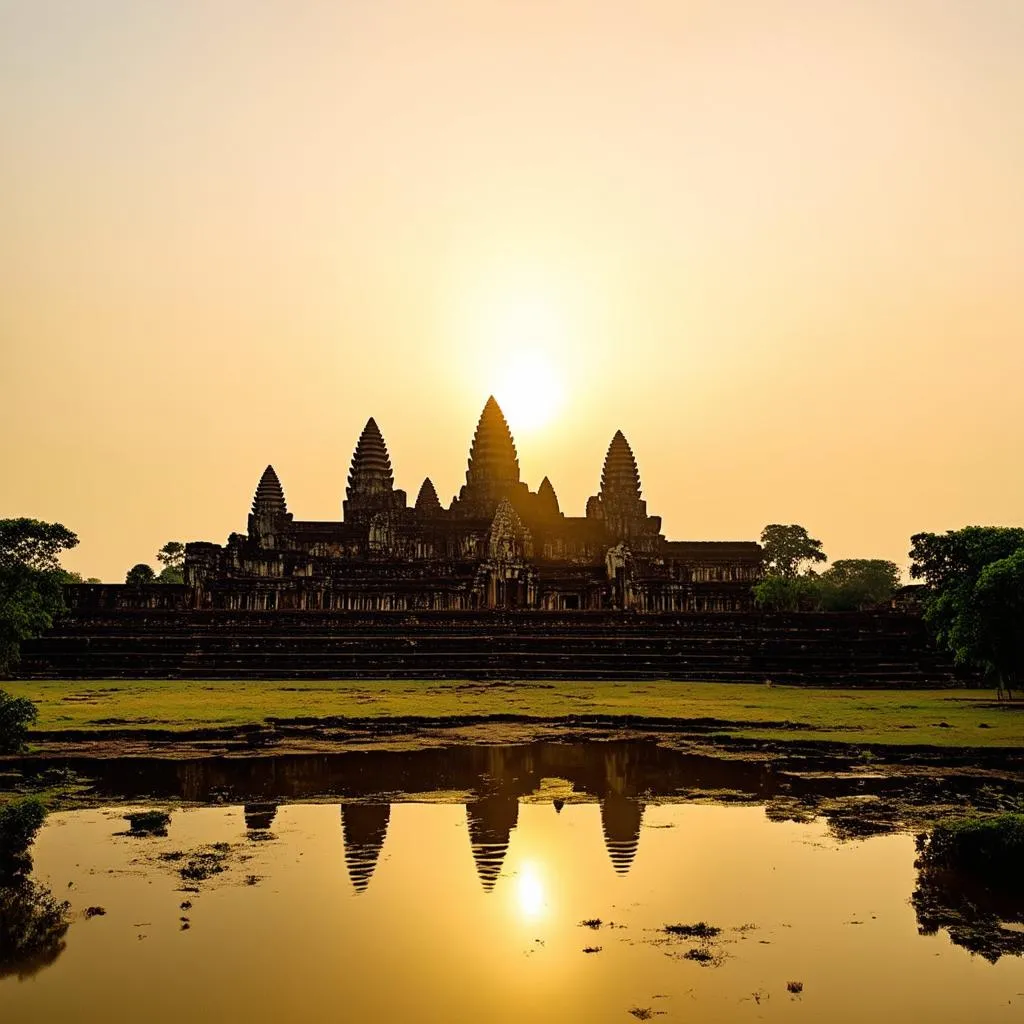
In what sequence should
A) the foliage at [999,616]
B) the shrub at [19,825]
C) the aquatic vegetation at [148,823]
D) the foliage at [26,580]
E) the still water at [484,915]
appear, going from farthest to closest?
the foliage at [26,580]
the foliage at [999,616]
the aquatic vegetation at [148,823]
the shrub at [19,825]
the still water at [484,915]

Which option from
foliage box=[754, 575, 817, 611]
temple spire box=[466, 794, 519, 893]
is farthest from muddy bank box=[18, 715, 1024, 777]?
foliage box=[754, 575, 817, 611]

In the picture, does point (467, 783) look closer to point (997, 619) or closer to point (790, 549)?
point (997, 619)

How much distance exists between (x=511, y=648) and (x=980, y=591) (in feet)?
62.9

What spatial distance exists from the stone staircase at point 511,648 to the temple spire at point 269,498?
125 feet

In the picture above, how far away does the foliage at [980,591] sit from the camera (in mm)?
26000

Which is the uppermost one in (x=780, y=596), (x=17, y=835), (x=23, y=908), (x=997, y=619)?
(x=780, y=596)

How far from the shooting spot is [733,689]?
33875mm

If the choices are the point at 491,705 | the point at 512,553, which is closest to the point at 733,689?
the point at 491,705

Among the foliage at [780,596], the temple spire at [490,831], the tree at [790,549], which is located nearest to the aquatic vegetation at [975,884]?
the temple spire at [490,831]

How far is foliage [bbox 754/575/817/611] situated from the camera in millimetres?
60438

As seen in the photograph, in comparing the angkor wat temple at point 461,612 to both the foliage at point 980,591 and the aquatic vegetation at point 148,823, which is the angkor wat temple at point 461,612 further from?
the aquatic vegetation at point 148,823

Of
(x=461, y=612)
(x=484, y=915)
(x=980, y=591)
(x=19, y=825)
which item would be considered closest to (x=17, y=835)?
(x=19, y=825)

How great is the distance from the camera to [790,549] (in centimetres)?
11119

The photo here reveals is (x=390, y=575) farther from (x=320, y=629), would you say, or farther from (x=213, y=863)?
(x=213, y=863)
